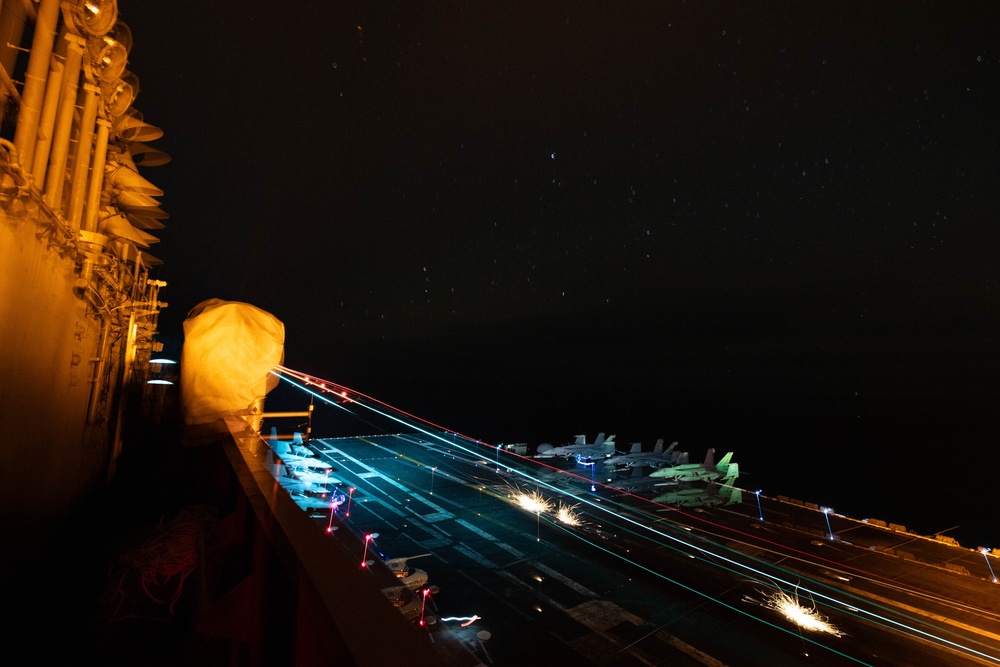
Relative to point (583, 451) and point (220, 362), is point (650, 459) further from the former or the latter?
point (220, 362)

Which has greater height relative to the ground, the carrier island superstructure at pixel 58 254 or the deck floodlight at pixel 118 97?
the deck floodlight at pixel 118 97

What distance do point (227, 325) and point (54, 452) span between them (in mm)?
4062

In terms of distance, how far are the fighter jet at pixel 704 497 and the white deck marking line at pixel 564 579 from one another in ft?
54.3

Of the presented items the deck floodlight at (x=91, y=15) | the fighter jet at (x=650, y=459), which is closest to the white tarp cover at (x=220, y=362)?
the deck floodlight at (x=91, y=15)

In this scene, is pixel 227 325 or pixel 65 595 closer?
pixel 65 595

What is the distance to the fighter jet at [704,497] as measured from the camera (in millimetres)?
34812

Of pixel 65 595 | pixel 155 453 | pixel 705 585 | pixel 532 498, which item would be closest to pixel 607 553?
pixel 705 585

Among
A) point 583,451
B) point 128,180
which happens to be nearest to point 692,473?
point 583,451

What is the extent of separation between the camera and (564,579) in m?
20.4

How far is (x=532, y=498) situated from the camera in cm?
3397

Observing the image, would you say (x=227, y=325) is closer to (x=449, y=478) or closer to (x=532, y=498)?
(x=532, y=498)

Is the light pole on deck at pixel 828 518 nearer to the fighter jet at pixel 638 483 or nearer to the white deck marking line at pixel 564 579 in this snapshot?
the fighter jet at pixel 638 483

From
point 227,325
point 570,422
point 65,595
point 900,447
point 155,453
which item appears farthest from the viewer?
point 570,422

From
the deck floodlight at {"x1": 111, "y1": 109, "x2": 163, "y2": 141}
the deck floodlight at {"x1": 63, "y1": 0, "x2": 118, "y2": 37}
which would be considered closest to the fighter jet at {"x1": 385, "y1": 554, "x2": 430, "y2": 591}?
the deck floodlight at {"x1": 111, "y1": 109, "x2": 163, "y2": 141}
